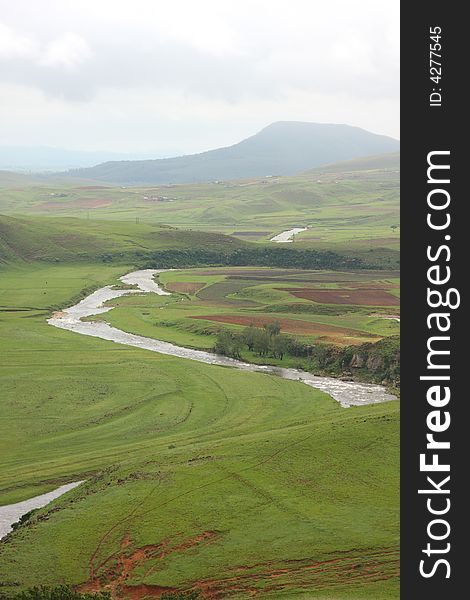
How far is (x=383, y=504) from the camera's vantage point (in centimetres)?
4878

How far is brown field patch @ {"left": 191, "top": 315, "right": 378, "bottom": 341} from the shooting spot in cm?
11147

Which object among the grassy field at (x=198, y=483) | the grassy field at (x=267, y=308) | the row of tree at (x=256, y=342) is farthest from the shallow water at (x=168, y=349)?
the grassy field at (x=198, y=483)

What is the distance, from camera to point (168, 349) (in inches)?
4257

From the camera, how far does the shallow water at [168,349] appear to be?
84.7 metres

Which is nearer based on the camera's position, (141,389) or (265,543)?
(265,543)

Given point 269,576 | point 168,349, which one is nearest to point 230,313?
point 168,349

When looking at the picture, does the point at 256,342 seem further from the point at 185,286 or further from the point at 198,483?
the point at 185,286

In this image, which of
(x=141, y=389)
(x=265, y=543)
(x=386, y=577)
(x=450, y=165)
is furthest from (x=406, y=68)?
(x=141, y=389)

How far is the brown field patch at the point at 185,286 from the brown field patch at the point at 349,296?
18.3 m

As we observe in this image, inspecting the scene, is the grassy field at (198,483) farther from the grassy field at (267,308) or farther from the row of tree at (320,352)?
the grassy field at (267,308)

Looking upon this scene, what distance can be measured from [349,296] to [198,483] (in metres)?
98.2

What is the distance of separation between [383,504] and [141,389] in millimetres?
40397

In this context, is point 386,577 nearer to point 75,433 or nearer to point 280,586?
point 280,586

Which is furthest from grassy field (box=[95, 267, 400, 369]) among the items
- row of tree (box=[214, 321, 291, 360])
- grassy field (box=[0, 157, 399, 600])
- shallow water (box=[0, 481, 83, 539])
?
shallow water (box=[0, 481, 83, 539])
